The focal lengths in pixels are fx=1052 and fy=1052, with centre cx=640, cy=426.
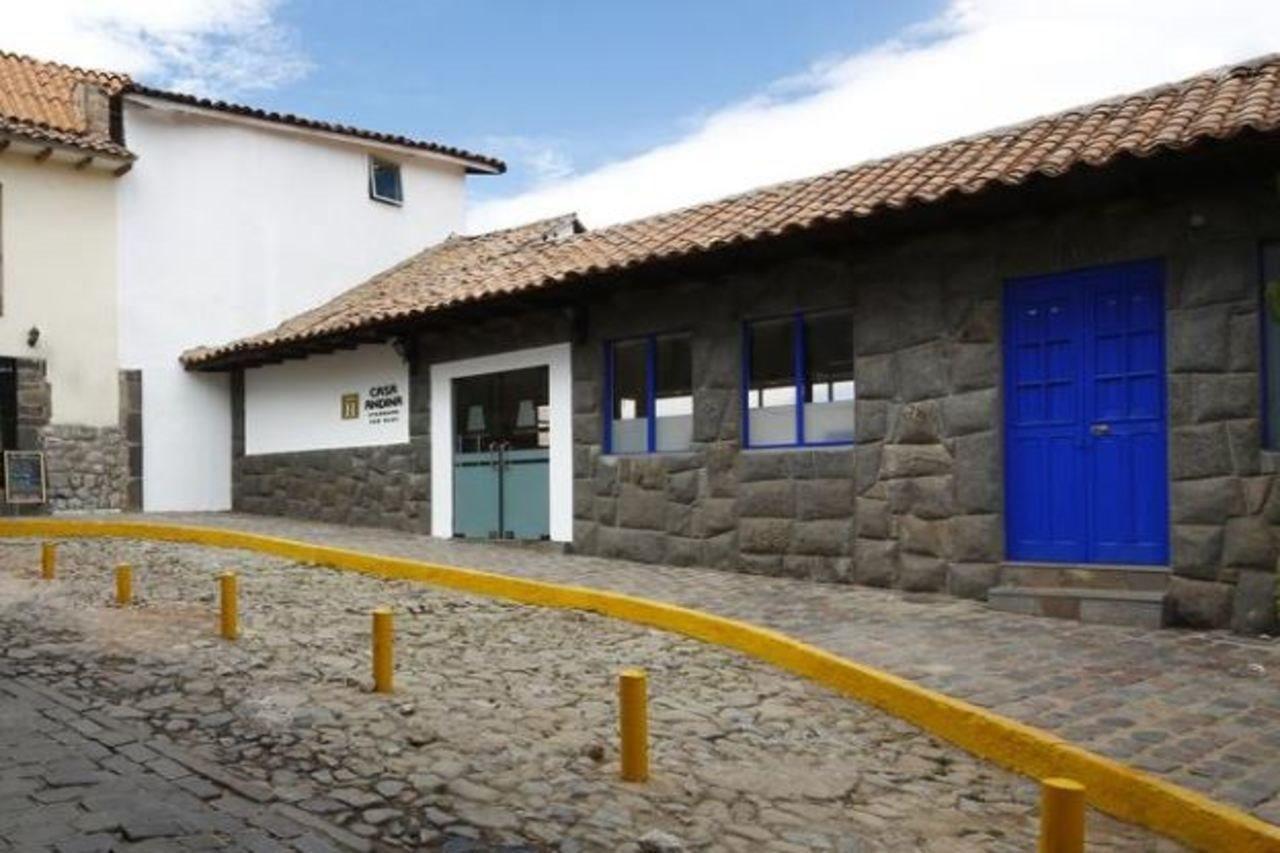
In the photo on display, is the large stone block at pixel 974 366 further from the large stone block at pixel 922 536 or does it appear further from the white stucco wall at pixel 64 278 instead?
the white stucco wall at pixel 64 278

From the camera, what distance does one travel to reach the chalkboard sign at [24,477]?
1502cm

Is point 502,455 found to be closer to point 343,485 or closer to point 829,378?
point 343,485

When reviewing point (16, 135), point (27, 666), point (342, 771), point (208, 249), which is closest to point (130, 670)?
point (27, 666)

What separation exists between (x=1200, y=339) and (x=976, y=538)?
216 cm

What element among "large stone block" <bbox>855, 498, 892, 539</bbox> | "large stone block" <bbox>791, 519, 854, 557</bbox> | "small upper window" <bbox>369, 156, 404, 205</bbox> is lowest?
"large stone block" <bbox>791, 519, 854, 557</bbox>

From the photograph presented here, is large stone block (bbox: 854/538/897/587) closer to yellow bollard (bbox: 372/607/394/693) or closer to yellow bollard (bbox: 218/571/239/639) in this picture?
yellow bollard (bbox: 372/607/394/693)

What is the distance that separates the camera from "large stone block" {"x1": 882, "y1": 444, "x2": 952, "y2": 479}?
8.43 metres

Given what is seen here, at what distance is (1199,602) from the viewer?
708cm

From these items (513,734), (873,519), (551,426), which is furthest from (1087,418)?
(551,426)

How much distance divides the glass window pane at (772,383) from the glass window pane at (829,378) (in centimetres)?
17

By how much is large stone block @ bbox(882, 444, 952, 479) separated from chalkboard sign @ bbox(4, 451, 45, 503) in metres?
12.6

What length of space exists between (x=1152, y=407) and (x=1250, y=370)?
0.70 m

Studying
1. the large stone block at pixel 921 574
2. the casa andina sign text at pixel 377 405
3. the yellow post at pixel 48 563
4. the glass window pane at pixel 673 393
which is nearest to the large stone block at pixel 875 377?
the large stone block at pixel 921 574

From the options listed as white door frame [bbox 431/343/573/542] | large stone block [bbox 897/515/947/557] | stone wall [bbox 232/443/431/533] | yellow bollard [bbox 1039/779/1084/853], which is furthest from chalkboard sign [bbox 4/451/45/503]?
yellow bollard [bbox 1039/779/1084/853]
